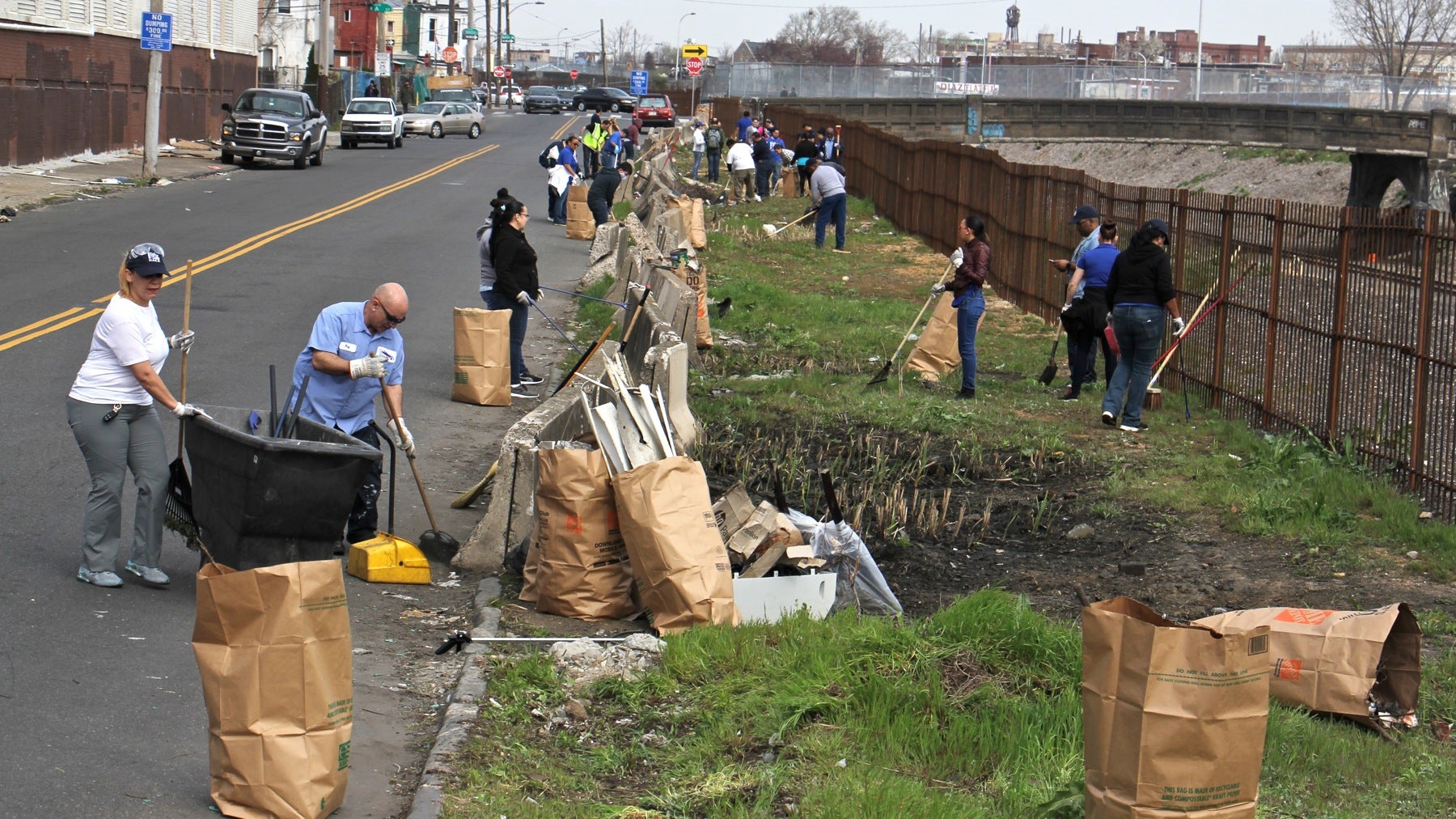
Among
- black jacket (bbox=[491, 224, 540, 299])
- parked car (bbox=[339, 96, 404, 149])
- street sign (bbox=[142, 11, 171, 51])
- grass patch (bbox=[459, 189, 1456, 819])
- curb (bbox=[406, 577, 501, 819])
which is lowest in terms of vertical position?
curb (bbox=[406, 577, 501, 819])

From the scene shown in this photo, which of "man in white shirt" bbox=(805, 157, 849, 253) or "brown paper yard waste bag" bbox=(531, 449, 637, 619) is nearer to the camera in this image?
"brown paper yard waste bag" bbox=(531, 449, 637, 619)

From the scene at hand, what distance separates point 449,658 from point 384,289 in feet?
7.51

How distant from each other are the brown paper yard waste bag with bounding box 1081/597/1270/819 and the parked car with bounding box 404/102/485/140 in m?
51.1

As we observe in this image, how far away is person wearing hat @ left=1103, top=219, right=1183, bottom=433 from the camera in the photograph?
11.6 m

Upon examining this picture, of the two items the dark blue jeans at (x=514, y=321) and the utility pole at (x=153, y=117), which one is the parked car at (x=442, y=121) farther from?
the dark blue jeans at (x=514, y=321)

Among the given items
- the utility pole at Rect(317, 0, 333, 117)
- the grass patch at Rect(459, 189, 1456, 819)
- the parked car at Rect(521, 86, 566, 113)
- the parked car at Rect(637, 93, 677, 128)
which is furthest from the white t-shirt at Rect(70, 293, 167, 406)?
the parked car at Rect(521, 86, 566, 113)

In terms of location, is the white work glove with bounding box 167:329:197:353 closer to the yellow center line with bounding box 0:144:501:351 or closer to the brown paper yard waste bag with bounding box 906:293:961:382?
the yellow center line with bounding box 0:144:501:351

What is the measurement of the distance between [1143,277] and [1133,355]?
76 cm

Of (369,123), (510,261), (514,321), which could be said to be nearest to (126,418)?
(510,261)

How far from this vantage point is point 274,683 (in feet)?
15.0

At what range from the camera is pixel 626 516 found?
264 inches

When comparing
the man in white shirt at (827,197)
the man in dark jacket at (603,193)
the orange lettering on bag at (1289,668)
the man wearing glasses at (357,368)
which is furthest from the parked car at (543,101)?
the orange lettering on bag at (1289,668)

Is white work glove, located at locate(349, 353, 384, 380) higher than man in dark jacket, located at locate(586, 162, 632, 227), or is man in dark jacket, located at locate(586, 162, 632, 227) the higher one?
man in dark jacket, located at locate(586, 162, 632, 227)

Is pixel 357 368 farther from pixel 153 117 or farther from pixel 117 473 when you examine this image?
pixel 153 117
